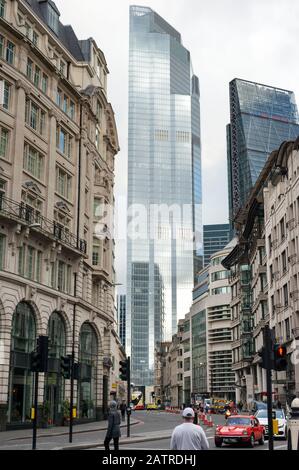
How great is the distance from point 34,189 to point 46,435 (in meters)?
16.7

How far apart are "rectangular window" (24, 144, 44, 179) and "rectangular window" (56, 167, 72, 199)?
9.64 feet

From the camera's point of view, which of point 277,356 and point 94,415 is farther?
point 94,415

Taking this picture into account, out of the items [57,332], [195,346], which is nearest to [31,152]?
[57,332]

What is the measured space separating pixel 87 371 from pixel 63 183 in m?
15.1

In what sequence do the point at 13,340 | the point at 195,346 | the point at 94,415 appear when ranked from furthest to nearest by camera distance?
the point at 195,346 < the point at 94,415 < the point at 13,340

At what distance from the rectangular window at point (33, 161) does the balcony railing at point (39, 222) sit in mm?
2864

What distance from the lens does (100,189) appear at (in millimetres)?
56188

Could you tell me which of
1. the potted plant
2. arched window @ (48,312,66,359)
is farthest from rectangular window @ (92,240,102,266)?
the potted plant

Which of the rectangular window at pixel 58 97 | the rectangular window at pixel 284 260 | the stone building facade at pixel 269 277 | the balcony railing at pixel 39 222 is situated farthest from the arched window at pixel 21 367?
the rectangular window at pixel 284 260

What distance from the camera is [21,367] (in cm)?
3847

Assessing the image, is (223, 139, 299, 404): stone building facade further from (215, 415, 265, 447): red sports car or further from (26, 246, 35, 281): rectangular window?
(215, 415, 265, 447): red sports car

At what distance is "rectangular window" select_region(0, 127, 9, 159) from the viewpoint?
39.2 m

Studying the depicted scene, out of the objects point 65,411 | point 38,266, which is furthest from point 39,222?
point 65,411
